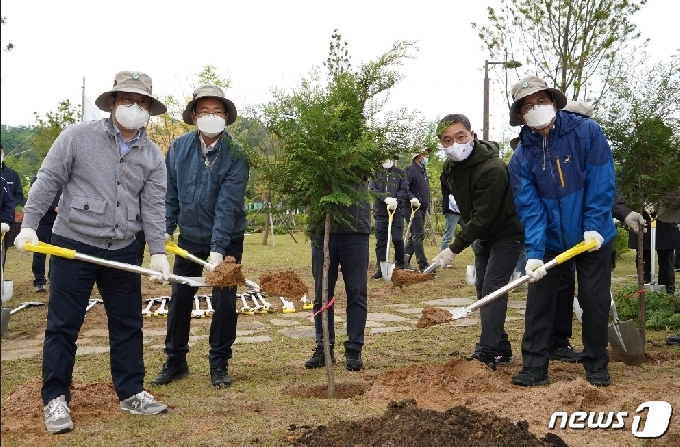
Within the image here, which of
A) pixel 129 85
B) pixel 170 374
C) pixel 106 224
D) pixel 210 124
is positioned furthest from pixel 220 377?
pixel 129 85

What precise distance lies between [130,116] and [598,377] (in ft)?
12.0

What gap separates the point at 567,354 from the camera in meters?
6.12

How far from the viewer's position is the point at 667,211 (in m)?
6.40

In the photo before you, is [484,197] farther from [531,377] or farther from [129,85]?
[129,85]

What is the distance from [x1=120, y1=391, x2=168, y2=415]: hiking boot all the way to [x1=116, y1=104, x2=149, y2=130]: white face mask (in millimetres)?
1694

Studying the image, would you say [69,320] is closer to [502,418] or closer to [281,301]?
[502,418]

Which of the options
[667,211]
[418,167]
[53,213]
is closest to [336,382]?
[667,211]

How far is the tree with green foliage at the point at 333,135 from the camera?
4699mm

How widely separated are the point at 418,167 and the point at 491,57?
309cm

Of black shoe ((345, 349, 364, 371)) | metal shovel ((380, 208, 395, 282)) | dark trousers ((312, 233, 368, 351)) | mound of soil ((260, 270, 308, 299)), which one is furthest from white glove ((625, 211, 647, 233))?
metal shovel ((380, 208, 395, 282))

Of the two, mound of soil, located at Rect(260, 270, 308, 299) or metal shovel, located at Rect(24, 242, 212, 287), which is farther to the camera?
mound of soil, located at Rect(260, 270, 308, 299)

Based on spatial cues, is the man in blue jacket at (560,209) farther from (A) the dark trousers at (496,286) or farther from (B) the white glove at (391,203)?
(B) the white glove at (391,203)

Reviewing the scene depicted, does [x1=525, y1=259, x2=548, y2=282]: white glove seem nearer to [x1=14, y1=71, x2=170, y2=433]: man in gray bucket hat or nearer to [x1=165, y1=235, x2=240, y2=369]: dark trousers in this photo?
[x1=165, y1=235, x2=240, y2=369]: dark trousers

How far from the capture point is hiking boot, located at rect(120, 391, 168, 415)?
173 inches
